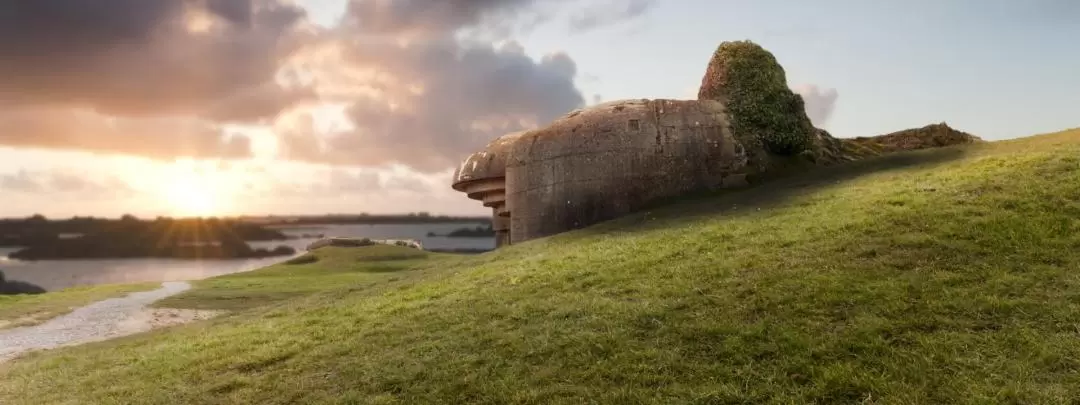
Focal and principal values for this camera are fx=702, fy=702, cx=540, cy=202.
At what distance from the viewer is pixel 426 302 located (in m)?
9.80

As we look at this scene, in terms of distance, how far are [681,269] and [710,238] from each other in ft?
5.09

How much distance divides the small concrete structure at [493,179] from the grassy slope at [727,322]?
470 centimetres

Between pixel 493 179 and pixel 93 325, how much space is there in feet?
37.2

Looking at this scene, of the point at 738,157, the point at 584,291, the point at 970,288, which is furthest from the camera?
the point at 738,157

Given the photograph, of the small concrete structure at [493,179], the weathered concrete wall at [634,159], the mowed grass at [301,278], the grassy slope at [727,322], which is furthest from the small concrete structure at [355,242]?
the grassy slope at [727,322]

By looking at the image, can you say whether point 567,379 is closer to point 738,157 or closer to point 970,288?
point 970,288

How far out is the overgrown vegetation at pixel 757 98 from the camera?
1488 centimetres

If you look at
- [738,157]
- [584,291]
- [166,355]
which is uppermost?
[738,157]

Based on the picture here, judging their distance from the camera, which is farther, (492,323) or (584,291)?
(584,291)

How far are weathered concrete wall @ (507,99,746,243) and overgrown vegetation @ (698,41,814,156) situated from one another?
463mm

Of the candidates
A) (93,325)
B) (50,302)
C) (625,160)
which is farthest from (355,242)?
(625,160)

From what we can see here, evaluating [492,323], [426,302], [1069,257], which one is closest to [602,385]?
[492,323]

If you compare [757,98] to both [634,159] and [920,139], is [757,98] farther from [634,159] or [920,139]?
[920,139]

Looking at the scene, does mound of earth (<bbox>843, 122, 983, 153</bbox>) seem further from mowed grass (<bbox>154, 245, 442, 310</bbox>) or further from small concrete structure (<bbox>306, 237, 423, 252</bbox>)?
small concrete structure (<bbox>306, 237, 423, 252</bbox>)
